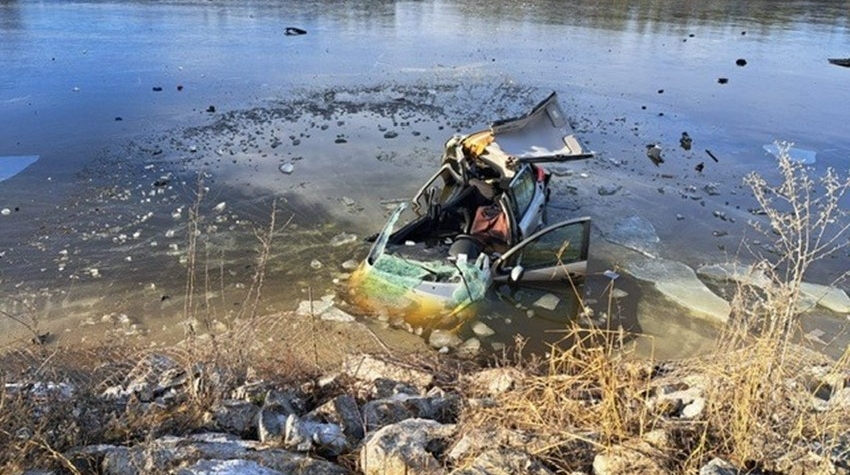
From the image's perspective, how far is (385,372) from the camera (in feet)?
19.0

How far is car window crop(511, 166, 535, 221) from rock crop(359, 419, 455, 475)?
4951 mm

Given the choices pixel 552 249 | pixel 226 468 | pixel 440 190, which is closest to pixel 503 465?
pixel 226 468

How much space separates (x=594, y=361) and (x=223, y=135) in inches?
465

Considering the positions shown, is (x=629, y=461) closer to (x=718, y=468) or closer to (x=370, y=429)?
(x=718, y=468)

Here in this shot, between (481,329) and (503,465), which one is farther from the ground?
(503,465)

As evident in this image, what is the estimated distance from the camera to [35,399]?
4.32 meters

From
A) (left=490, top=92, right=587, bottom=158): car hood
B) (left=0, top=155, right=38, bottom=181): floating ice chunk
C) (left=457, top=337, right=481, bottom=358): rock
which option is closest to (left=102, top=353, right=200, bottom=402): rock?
(left=457, top=337, right=481, bottom=358): rock

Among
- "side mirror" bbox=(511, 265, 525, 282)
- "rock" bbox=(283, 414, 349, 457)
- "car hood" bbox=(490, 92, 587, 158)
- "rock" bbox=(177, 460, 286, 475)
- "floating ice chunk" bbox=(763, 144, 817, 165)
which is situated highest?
"car hood" bbox=(490, 92, 587, 158)

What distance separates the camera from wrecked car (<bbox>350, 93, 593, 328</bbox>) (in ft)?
26.0

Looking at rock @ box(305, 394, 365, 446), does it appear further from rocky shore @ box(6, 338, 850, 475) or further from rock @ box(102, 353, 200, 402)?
rock @ box(102, 353, 200, 402)

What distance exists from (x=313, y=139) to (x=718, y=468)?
39.3 feet

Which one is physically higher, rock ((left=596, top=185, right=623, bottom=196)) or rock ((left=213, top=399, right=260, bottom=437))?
rock ((left=213, top=399, right=260, bottom=437))

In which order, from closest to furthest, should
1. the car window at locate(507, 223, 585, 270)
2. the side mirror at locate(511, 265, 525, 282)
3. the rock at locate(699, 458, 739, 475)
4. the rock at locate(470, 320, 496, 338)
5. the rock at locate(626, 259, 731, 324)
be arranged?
the rock at locate(699, 458, 739, 475) < the rock at locate(470, 320, 496, 338) < the side mirror at locate(511, 265, 525, 282) < the car window at locate(507, 223, 585, 270) < the rock at locate(626, 259, 731, 324)

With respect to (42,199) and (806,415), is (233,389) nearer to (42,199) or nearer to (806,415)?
(806,415)
